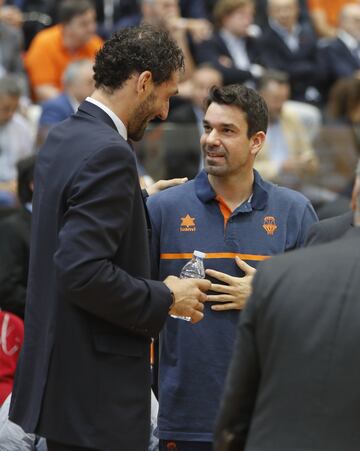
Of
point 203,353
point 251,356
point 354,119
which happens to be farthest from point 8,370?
point 354,119

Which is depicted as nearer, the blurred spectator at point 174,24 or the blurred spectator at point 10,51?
the blurred spectator at point 10,51

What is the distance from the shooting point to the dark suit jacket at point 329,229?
3867 millimetres

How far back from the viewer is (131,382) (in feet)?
12.7

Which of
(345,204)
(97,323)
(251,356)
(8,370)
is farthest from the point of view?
(345,204)

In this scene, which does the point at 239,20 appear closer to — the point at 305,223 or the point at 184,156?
the point at 184,156

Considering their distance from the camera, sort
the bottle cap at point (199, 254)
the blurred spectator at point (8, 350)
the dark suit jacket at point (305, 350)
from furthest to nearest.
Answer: the blurred spectator at point (8, 350) < the bottle cap at point (199, 254) < the dark suit jacket at point (305, 350)

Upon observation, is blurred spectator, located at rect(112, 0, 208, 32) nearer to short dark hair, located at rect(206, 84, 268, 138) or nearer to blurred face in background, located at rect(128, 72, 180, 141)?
short dark hair, located at rect(206, 84, 268, 138)

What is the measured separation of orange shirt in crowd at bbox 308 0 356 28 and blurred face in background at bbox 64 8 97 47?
168 inches

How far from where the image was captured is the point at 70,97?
384 inches

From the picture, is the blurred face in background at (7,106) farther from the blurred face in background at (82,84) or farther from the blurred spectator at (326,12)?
the blurred spectator at (326,12)

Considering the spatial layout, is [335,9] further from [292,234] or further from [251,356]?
[251,356]

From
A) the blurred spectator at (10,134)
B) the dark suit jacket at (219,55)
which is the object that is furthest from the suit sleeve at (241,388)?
the dark suit jacket at (219,55)

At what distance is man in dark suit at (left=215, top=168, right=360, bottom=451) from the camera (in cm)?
302

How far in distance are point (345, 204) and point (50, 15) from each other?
19.7 feet
